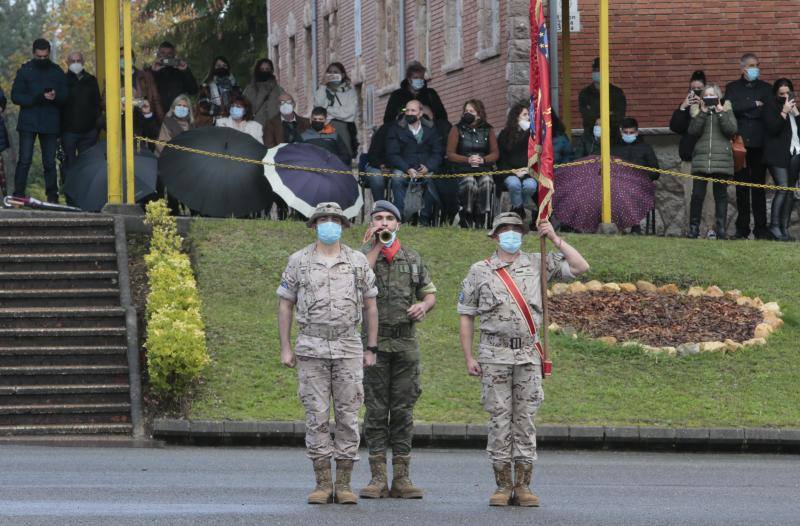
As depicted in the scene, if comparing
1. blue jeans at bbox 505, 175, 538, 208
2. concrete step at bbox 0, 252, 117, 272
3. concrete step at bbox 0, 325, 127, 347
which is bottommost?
concrete step at bbox 0, 325, 127, 347

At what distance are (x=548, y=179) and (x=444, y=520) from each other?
3306 mm

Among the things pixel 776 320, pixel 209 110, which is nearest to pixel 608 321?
pixel 776 320

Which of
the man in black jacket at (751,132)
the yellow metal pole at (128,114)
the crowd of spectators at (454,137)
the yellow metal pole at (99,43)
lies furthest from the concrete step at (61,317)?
the yellow metal pole at (99,43)

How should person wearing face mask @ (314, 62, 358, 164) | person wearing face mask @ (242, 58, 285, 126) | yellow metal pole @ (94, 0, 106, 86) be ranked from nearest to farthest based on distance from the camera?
person wearing face mask @ (314, 62, 358, 164) → person wearing face mask @ (242, 58, 285, 126) → yellow metal pole @ (94, 0, 106, 86)

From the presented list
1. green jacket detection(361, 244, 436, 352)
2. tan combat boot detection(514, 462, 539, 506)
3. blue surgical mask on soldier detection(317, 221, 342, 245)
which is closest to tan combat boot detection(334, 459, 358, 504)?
green jacket detection(361, 244, 436, 352)

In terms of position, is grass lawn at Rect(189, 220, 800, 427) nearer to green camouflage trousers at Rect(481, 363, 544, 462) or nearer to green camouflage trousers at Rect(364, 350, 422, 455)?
green camouflage trousers at Rect(364, 350, 422, 455)

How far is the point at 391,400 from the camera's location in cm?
1254

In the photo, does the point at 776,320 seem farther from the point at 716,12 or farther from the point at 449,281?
the point at 716,12

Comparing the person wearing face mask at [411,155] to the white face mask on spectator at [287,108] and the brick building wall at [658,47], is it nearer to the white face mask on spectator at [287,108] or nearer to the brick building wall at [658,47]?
the white face mask on spectator at [287,108]

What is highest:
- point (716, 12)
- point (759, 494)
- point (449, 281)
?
point (716, 12)

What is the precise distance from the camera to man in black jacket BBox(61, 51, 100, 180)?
2550 centimetres

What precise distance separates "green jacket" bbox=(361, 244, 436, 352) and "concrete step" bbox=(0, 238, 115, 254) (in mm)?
9191

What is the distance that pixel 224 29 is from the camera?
195 feet

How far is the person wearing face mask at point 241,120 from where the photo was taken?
2548cm
